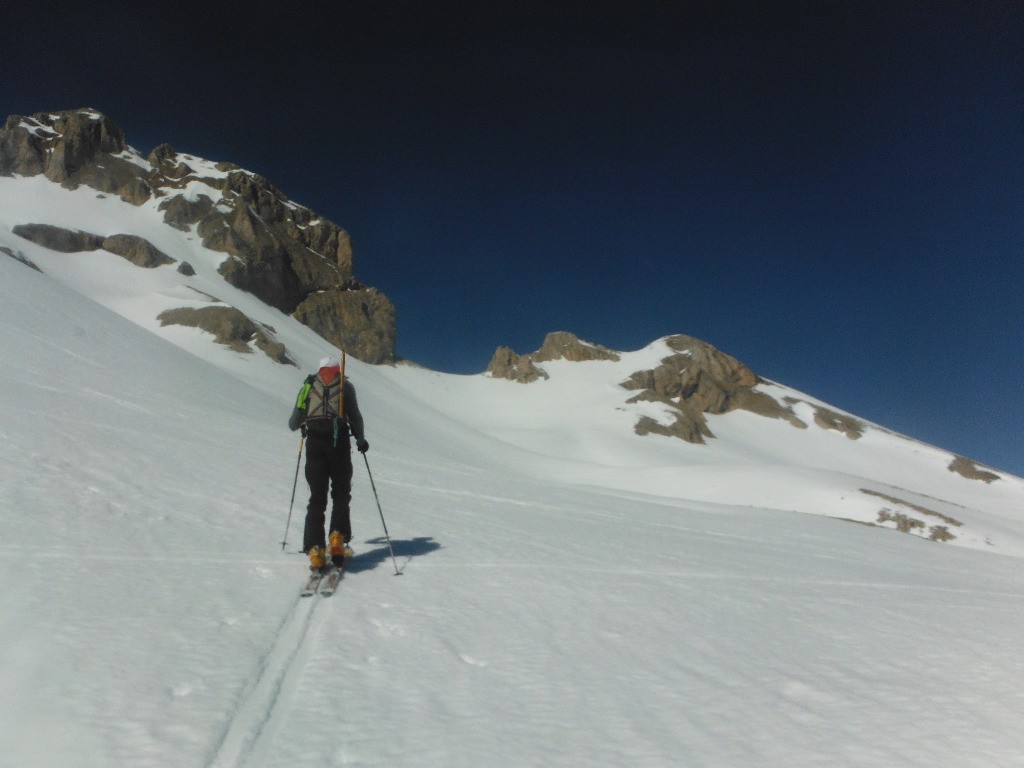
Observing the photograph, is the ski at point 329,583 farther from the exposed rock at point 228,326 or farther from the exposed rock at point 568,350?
the exposed rock at point 568,350

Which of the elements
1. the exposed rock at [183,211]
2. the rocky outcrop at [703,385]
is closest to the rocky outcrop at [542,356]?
the rocky outcrop at [703,385]

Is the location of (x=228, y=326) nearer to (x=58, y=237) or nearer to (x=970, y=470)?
(x=58, y=237)

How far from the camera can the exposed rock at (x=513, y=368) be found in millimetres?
92588

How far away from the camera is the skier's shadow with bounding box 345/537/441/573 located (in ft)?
17.8

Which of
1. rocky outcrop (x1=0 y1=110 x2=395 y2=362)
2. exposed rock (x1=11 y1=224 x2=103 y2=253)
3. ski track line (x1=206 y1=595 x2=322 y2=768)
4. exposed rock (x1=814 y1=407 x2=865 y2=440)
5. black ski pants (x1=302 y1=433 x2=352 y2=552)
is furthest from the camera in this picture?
exposed rock (x1=814 y1=407 x2=865 y2=440)

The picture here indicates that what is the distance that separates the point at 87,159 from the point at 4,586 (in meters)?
108

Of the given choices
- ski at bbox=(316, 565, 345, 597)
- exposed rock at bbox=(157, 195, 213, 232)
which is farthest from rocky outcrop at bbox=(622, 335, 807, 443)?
ski at bbox=(316, 565, 345, 597)

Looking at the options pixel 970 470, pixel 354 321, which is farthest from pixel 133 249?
pixel 970 470

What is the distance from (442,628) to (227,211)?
9347 centimetres

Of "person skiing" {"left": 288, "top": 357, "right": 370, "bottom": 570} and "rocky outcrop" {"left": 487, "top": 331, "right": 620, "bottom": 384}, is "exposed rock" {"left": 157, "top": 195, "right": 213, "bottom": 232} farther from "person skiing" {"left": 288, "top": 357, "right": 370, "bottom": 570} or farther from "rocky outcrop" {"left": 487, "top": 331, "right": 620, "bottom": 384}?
"person skiing" {"left": 288, "top": 357, "right": 370, "bottom": 570}

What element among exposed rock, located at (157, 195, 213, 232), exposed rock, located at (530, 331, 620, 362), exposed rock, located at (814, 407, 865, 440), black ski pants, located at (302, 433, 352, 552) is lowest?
black ski pants, located at (302, 433, 352, 552)

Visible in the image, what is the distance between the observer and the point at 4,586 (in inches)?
134

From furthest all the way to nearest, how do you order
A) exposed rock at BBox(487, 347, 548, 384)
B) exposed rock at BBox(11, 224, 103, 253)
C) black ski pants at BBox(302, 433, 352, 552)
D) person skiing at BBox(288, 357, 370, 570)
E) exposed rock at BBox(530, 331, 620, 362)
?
1. exposed rock at BBox(530, 331, 620, 362)
2. exposed rock at BBox(487, 347, 548, 384)
3. exposed rock at BBox(11, 224, 103, 253)
4. person skiing at BBox(288, 357, 370, 570)
5. black ski pants at BBox(302, 433, 352, 552)

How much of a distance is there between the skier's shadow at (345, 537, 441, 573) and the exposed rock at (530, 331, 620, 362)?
92.9 metres
